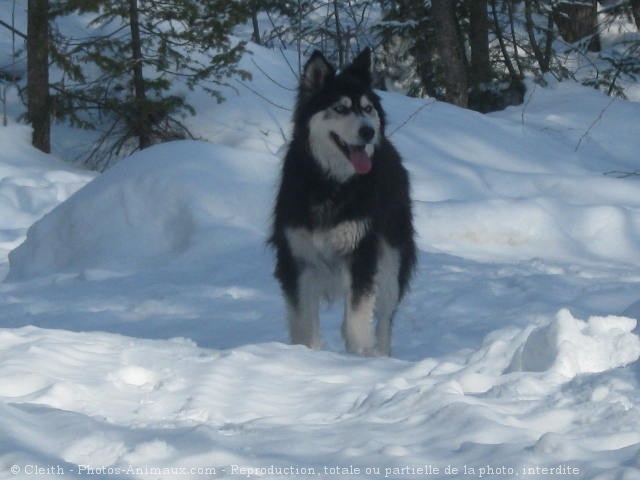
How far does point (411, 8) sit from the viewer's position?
19.4m

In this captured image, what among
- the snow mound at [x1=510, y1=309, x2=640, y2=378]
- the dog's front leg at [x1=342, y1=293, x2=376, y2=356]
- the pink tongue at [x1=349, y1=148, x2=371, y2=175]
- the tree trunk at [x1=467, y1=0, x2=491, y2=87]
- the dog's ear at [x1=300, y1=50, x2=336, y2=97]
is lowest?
the dog's front leg at [x1=342, y1=293, x2=376, y2=356]

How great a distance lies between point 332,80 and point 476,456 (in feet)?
10.6

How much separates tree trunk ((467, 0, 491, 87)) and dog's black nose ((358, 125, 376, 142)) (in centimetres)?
1377

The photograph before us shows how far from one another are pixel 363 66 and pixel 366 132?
506 mm

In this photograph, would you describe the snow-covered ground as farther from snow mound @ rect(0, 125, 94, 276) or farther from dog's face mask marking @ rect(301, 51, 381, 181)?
dog's face mask marking @ rect(301, 51, 381, 181)

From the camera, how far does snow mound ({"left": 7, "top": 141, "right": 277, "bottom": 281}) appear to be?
881 cm

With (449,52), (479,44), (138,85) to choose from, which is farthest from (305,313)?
(479,44)

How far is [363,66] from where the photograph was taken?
19.1ft

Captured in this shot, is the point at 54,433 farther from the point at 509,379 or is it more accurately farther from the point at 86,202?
the point at 86,202

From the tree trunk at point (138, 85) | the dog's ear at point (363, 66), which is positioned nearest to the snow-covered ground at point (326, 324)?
the dog's ear at point (363, 66)

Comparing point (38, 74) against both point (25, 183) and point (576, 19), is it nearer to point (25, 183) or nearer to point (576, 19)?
point (25, 183)

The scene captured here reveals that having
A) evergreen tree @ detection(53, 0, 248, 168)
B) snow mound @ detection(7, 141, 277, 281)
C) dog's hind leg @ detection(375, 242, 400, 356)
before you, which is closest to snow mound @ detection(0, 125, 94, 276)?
evergreen tree @ detection(53, 0, 248, 168)

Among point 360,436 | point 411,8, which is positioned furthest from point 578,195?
point 411,8

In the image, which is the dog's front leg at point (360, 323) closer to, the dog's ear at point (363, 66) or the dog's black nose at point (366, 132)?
the dog's black nose at point (366, 132)
